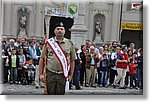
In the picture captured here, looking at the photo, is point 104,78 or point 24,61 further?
point 104,78

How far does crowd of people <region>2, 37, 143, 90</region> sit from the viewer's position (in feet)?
15.0

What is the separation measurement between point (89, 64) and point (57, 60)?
0.43 metres

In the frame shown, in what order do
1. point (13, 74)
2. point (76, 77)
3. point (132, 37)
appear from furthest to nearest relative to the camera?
1. point (132, 37)
2. point (76, 77)
3. point (13, 74)

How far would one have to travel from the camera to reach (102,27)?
4.76 meters

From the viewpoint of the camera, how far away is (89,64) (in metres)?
4.73

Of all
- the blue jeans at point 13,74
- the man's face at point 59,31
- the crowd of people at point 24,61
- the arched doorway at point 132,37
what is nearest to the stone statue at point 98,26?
the arched doorway at point 132,37

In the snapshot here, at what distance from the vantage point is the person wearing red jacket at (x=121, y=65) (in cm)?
482

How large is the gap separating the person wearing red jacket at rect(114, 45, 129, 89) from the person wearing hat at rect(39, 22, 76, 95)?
0.62 metres

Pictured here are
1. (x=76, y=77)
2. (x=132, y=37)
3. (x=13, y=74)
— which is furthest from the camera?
(x=132, y=37)

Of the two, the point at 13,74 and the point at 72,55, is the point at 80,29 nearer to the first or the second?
the point at 72,55

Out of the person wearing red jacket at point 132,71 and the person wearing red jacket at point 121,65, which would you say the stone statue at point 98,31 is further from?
the person wearing red jacket at point 132,71

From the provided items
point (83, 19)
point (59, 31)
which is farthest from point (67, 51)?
point (83, 19)

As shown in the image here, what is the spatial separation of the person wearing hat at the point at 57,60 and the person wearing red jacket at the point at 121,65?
0.62 meters

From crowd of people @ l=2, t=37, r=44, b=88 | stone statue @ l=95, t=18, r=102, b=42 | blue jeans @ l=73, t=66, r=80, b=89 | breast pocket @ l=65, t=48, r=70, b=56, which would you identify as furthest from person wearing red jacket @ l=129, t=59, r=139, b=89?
crowd of people @ l=2, t=37, r=44, b=88
